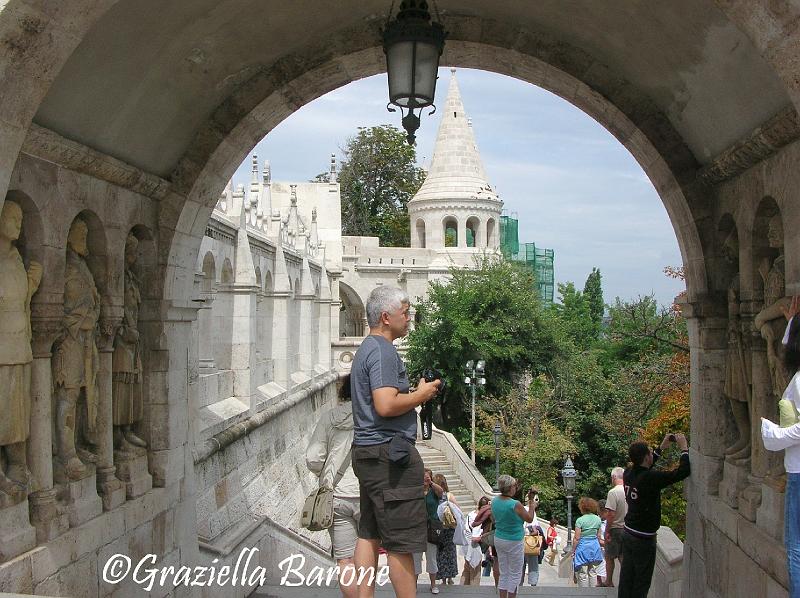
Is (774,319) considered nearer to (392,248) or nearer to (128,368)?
(128,368)

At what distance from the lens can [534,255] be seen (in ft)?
155

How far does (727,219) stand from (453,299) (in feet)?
78.9

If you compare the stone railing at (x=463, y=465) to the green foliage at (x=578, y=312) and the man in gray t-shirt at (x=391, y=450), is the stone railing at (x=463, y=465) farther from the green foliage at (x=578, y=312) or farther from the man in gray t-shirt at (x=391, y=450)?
the green foliage at (x=578, y=312)

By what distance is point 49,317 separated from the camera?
444cm

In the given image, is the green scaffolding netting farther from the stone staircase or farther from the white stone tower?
the stone staircase

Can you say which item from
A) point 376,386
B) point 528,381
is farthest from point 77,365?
point 528,381

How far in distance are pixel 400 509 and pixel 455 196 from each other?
36295 millimetres

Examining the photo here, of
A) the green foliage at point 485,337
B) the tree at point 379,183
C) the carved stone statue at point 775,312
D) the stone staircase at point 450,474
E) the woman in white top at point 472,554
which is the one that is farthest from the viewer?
the tree at point 379,183

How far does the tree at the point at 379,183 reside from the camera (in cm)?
4466

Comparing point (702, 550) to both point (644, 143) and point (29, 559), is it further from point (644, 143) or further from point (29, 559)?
point (29, 559)

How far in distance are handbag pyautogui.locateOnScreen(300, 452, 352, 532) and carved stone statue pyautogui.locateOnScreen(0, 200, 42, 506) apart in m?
1.46

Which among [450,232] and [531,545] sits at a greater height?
[450,232]

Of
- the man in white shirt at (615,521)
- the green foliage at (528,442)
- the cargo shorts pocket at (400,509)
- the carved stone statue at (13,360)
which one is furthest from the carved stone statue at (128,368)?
the green foliage at (528,442)

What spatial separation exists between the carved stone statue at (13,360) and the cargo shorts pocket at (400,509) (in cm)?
181
